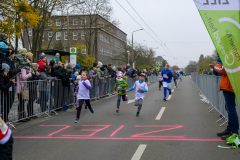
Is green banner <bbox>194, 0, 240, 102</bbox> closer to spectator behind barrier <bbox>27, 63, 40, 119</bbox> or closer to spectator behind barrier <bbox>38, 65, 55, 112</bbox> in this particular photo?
spectator behind barrier <bbox>27, 63, 40, 119</bbox>

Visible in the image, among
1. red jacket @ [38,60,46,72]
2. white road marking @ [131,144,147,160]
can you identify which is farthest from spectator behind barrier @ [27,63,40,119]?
white road marking @ [131,144,147,160]

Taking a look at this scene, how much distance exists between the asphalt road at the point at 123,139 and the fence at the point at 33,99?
571mm

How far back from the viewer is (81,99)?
339 inches

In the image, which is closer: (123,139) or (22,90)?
(123,139)

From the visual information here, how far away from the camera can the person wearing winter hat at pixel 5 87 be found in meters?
7.12

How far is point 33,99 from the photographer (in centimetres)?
903

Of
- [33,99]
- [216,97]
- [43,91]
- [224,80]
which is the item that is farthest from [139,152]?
[216,97]

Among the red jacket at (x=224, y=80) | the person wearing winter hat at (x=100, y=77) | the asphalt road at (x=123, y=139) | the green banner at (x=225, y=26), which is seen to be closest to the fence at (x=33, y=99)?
the asphalt road at (x=123, y=139)

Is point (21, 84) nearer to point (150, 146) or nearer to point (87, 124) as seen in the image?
point (87, 124)

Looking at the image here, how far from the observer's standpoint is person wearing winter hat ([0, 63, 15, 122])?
23.4 ft

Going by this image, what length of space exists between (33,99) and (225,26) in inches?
262

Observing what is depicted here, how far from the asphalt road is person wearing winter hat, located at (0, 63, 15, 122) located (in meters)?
0.67

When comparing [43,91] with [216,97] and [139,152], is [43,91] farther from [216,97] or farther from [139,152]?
[216,97]

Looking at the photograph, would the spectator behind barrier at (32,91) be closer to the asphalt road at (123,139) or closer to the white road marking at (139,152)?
the asphalt road at (123,139)
